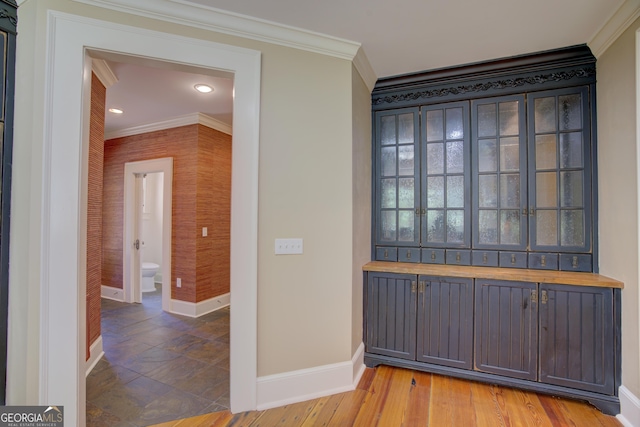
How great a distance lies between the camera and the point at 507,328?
211 cm

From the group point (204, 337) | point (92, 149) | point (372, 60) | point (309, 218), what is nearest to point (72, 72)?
point (92, 149)

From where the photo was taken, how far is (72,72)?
1584mm

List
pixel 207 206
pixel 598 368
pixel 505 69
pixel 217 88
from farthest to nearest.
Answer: pixel 207 206
pixel 217 88
pixel 505 69
pixel 598 368

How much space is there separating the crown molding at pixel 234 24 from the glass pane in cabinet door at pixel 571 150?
6.00ft

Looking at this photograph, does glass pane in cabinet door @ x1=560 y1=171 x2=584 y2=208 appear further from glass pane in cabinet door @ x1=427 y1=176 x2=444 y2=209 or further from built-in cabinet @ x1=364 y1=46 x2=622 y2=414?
glass pane in cabinet door @ x1=427 y1=176 x2=444 y2=209

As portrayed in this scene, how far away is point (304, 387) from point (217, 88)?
2899 millimetres

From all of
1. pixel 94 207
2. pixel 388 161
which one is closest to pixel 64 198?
pixel 94 207

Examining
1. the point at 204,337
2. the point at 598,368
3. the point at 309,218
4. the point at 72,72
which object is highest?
the point at 72,72

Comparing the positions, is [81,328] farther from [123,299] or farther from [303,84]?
[123,299]

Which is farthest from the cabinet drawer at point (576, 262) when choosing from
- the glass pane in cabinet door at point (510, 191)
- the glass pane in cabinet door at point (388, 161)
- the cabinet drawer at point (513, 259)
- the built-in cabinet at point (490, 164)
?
the glass pane in cabinet door at point (388, 161)

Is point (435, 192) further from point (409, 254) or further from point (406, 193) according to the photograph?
point (409, 254)

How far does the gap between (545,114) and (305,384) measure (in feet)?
9.39

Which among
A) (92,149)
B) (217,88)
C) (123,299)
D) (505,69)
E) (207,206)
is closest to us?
(505,69)

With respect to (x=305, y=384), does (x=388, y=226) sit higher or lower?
higher
